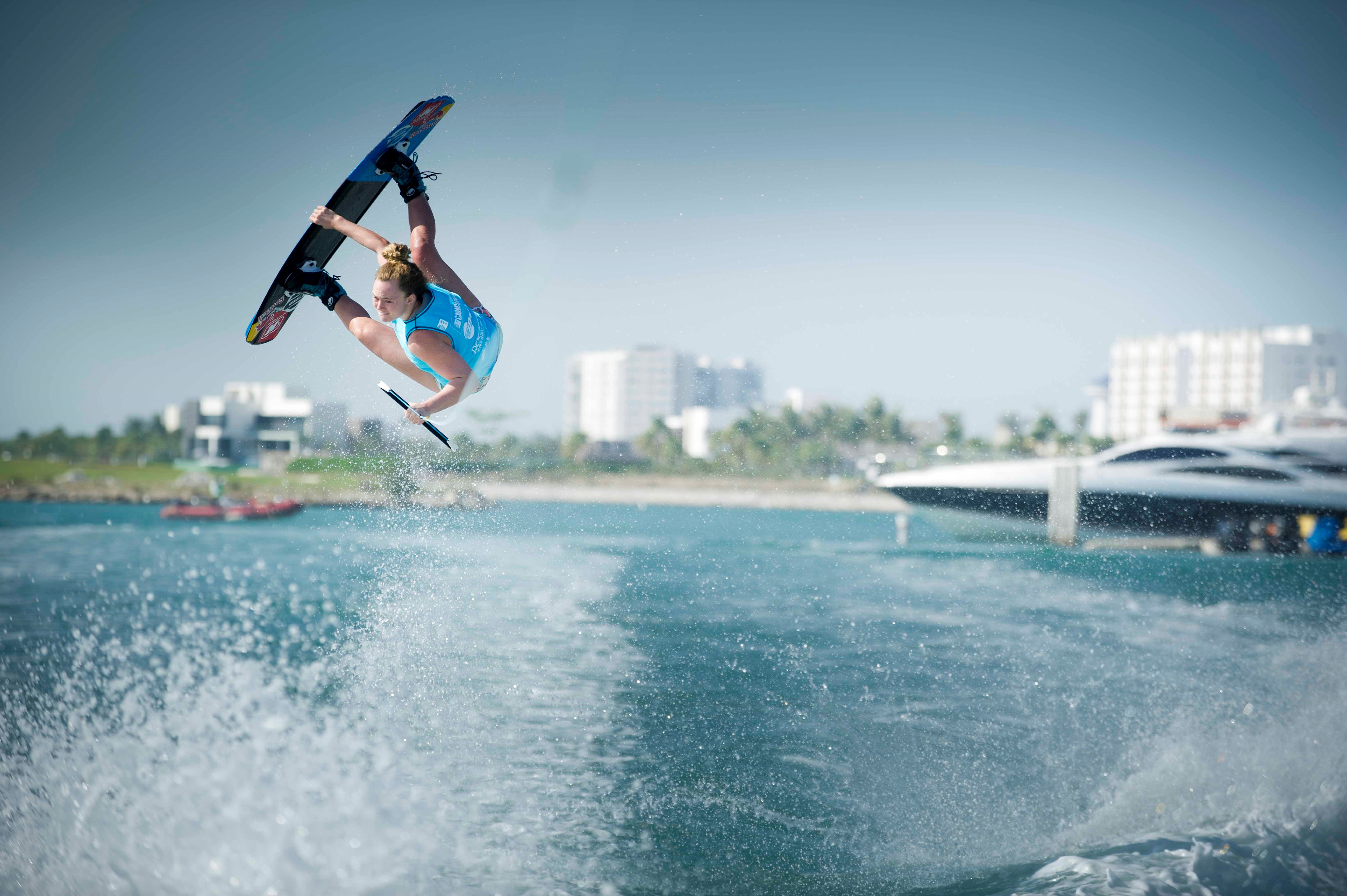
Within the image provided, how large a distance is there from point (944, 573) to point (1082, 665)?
8.74 meters

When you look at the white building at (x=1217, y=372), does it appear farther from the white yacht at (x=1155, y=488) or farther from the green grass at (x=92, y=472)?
the green grass at (x=92, y=472)

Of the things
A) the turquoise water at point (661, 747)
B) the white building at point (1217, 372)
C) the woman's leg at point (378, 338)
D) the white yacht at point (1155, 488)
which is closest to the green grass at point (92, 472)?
the white yacht at point (1155, 488)

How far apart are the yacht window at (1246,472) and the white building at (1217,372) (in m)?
62.8

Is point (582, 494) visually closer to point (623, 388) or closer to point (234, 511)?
point (234, 511)

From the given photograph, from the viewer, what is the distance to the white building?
85.8m

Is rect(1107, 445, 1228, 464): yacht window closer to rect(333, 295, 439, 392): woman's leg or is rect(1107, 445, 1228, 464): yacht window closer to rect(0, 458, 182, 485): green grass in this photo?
rect(333, 295, 439, 392): woman's leg

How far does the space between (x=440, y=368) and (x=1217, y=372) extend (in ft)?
357

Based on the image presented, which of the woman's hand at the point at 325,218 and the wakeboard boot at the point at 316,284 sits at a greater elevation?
→ the woman's hand at the point at 325,218

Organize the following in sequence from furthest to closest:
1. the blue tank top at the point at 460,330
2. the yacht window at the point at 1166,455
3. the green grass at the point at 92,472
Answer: the green grass at the point at 92,472
the yacht window at the point at 1166,455
the blue tank top at the point at 460,330

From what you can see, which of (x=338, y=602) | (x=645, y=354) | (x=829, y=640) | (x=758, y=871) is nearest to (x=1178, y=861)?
(x=758, y=871)

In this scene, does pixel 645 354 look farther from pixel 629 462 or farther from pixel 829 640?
pixel 829 640

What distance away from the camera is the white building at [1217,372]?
8575 centimetres

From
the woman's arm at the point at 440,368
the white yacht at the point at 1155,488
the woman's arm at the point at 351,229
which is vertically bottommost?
the white yacht at the point at 1155,488

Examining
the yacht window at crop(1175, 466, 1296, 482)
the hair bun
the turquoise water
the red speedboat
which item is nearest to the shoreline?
the red speedboat
